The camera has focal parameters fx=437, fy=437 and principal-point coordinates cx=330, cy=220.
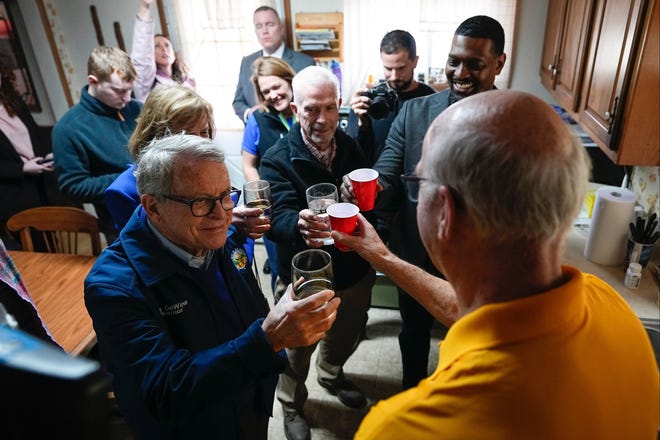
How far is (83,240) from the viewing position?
4324mm

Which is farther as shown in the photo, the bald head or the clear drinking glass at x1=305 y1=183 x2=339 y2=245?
the clear drinking glass at x1=305 y1=183 x2=339 y2=245

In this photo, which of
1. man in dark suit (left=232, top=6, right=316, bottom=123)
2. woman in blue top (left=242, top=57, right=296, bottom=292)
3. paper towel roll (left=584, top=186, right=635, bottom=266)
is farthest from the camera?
man in dark suit (left=232, top=6, right=316, bottom=123)

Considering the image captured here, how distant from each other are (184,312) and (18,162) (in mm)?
2475

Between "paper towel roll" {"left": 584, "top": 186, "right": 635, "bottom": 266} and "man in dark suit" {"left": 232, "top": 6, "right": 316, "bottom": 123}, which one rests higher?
"man in dark suit" {"left": 232, "top": 6, "right": 316, "bottom": 123}

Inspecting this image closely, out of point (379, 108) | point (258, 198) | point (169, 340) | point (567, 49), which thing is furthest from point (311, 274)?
point (567, 49)

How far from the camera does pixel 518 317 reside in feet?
2.19

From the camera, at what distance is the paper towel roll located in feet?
6.42

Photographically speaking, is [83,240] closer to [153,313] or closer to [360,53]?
[360,53]

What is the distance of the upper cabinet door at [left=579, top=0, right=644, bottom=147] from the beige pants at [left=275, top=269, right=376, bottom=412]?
4.00 feet

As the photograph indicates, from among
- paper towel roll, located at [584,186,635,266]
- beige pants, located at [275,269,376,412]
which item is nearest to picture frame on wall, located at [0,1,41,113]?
beige pants, located at [275,269,376,412]

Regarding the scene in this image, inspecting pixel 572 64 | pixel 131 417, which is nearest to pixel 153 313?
pixel 131 417

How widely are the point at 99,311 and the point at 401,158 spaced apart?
1356 millimetres

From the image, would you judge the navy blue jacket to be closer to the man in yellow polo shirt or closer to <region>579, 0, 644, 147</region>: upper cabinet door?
the man in yellow polo shirt

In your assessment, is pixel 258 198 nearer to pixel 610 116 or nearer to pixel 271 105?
pixel 271 105
